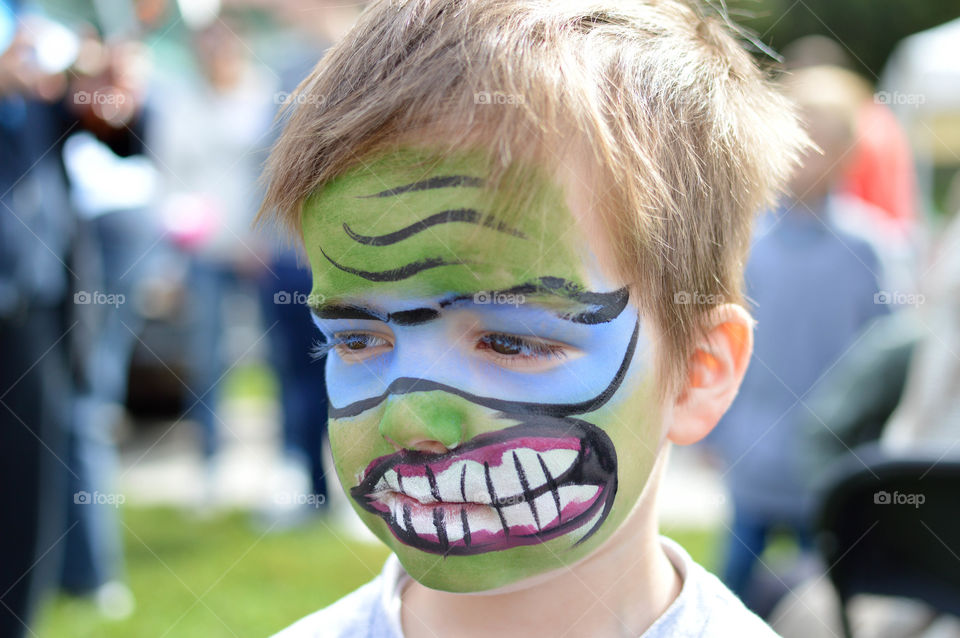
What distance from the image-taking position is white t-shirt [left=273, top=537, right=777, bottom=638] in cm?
142

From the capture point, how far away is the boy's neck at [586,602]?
142 cm

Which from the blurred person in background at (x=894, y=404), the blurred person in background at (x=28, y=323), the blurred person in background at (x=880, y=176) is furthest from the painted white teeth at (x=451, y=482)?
the blurred person in background at (x=880, y=176)

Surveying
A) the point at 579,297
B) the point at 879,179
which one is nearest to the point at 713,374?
the point at 579,297

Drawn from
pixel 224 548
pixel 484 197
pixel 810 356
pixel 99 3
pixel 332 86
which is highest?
pixel 99 3

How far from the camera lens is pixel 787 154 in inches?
65.5

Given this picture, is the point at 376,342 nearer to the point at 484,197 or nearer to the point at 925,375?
the point at 484,197

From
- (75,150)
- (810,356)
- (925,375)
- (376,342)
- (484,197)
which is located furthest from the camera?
(810,356)

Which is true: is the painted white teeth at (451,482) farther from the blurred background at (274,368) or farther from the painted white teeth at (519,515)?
the blurred background at (274,368)

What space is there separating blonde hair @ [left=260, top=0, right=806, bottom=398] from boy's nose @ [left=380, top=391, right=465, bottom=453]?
1.01 ft

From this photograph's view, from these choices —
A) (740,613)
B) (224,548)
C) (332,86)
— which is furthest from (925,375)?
(224,548)

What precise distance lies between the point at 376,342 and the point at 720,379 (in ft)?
1.80

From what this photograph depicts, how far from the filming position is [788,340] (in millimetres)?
3752

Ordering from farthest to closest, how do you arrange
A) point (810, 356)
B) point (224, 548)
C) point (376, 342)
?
point (224, 548) < point (810, 356) < point (376, 342)

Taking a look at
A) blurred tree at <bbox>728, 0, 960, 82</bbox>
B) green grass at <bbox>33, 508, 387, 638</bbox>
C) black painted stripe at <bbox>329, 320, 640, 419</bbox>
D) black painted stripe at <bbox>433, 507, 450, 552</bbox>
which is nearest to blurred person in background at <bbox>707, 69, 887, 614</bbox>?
green grass at <bbox>33, 508, 387, 638</bbox>
